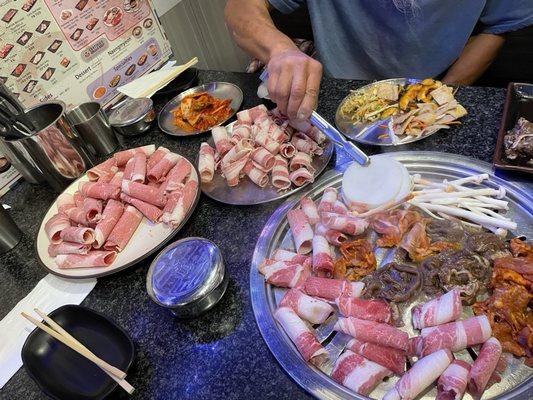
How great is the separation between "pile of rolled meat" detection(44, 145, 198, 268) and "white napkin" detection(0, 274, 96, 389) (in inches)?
3.7

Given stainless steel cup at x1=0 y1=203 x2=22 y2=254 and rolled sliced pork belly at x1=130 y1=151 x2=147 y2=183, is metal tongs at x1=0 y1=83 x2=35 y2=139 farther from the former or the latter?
rolled sliced pork belly at x1=130 y1=151 x2=147 y2=183

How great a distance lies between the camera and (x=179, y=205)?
5.30ft

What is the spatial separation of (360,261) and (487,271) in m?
0.36

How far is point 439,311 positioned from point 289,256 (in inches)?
19.5

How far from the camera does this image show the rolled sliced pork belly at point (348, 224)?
1.36m

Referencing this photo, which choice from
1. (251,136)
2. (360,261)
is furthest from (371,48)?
(360,261)

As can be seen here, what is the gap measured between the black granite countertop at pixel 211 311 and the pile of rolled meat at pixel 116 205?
0.34 ft

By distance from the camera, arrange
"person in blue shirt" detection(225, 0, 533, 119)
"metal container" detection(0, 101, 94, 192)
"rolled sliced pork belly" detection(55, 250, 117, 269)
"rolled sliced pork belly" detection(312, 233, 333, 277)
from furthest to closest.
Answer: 1. "person in blue shirt" detection(225, 0, 533, 119)
2. "metal container" detection(0, 101, 94, 192)
3. "rolled sliced pork belly" detection(55, 250, 117, 269)
4. "rolled sliced pork belly" detection(312, 233, 333, 277)

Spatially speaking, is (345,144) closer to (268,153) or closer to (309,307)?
(268,153)

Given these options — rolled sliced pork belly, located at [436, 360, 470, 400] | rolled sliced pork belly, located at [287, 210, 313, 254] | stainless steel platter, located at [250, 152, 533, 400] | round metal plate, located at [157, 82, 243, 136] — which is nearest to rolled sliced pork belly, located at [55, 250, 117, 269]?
stainless steel platter, located at [250, 152, 533, 400]

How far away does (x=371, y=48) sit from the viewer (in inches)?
90.3

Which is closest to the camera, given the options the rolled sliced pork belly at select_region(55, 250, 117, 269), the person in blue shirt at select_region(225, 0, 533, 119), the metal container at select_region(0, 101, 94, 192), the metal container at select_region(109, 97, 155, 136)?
the rolled sliced pork belly at select_region(55, 250, 117, 269)

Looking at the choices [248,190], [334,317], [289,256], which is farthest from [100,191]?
[334,317]

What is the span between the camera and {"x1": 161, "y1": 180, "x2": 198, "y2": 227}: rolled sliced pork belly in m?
1.58
